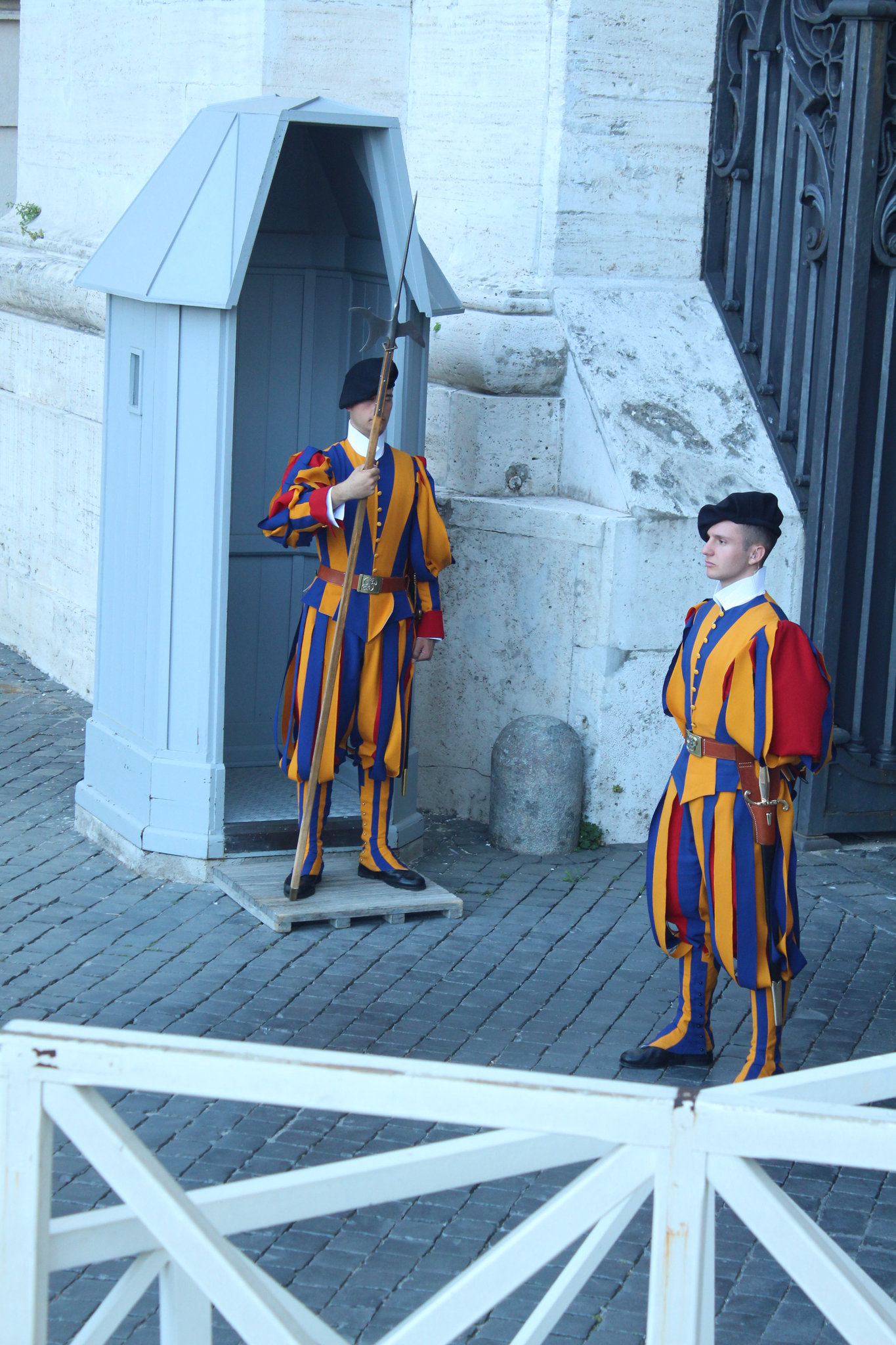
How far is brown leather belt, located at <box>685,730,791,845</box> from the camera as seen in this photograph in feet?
13.4

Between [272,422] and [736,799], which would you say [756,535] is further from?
[272,422]

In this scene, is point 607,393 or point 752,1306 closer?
point 752,1306

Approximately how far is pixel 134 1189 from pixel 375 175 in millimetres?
4108

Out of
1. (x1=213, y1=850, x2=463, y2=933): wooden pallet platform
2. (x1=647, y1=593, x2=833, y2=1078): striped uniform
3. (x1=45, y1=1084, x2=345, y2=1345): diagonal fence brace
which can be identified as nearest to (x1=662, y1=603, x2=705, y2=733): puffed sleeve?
(x1=647, y1=593, x2=833, y2=1078): striped uniform

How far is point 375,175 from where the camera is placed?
5.39 metres

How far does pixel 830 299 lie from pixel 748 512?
2.35m

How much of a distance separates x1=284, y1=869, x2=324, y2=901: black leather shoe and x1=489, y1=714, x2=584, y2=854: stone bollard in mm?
899

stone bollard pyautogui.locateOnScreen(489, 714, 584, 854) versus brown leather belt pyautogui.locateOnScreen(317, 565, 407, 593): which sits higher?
brown leather belt pyautogui.locateOnScreen(317, 565, 407, 593)

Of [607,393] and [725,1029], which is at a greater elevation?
[607,393]

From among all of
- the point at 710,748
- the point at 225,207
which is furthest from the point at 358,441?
the point at 710,748

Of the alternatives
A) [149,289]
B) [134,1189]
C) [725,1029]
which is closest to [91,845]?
[149,289]

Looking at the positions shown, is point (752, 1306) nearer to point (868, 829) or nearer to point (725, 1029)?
point (725, 1029)

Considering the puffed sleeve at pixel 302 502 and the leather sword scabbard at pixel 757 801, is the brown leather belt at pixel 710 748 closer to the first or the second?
the leather sword scabbard at pixel 757 801

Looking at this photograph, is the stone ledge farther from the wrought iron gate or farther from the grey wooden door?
the wrought iron gate
